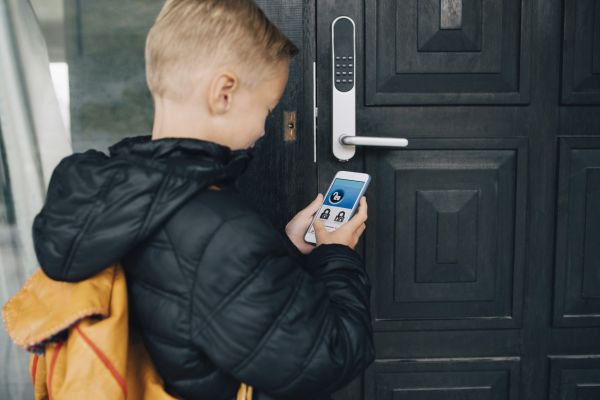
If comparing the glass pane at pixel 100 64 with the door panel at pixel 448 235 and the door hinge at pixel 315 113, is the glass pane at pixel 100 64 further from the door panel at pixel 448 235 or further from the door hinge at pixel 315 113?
the door panel at pixel 448 235

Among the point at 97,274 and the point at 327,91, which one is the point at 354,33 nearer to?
the point at 327,91

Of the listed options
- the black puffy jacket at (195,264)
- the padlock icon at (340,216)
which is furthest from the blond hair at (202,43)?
the padlock icon at (340,216)

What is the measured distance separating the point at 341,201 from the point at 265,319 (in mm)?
485

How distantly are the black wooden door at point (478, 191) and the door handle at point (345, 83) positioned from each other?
2 cm

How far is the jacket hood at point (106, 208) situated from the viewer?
0.76 meters

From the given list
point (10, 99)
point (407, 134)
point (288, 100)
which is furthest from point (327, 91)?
point (10, 99)

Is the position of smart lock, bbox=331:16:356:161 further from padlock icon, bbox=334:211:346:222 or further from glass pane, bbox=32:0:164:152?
glass pane, bbox=32:0:164:152

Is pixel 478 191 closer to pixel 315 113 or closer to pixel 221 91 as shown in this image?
pixel 315 113

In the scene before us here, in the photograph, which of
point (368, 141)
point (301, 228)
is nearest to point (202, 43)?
point (301, 228)

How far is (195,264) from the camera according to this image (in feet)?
2.59

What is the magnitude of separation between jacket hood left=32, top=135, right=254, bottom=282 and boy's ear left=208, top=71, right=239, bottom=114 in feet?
0.39

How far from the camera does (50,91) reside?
1.42 metres

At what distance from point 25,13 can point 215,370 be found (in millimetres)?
1058

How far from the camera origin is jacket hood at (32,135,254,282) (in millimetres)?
763
